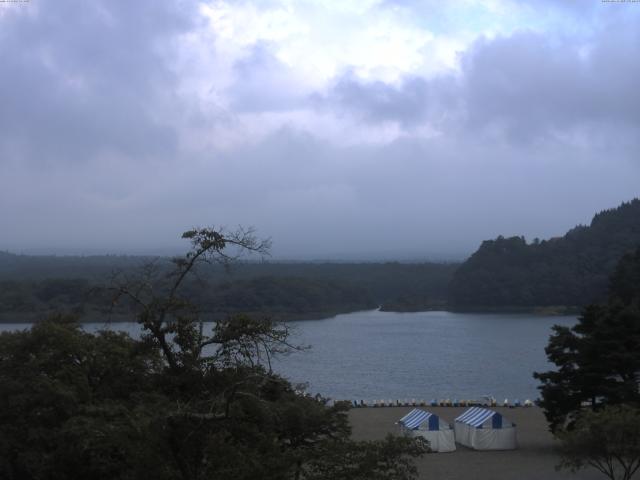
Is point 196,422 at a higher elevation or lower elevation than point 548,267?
lower

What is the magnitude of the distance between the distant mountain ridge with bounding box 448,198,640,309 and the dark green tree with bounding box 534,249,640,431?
46194 mm

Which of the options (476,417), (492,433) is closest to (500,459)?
(492,433)

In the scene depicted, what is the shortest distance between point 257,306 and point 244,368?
150 ft

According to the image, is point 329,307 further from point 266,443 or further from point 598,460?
point 266,443

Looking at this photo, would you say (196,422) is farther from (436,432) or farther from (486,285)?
(486,285)

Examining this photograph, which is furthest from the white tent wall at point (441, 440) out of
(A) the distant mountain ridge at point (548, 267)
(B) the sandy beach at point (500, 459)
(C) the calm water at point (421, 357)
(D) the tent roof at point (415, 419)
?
(A) the distant mountain ridge at point (548, 267)

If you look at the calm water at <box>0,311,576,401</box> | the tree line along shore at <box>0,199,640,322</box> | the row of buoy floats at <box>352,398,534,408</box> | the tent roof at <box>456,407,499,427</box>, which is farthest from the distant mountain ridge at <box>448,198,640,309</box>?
the tent roof at <box>456,407,499,427</box>

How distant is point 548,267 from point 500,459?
53.4 meters

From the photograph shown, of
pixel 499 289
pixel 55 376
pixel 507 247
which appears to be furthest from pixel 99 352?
pixel 507 247

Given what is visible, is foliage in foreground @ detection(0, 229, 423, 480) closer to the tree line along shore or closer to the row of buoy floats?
the row of buoy floats

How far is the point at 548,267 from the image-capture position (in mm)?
65562

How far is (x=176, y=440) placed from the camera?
15.7 feet

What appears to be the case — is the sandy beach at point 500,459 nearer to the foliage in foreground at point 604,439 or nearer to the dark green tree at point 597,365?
the dark green tree at point 597,365

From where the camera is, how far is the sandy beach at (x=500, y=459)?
12.9 meters
